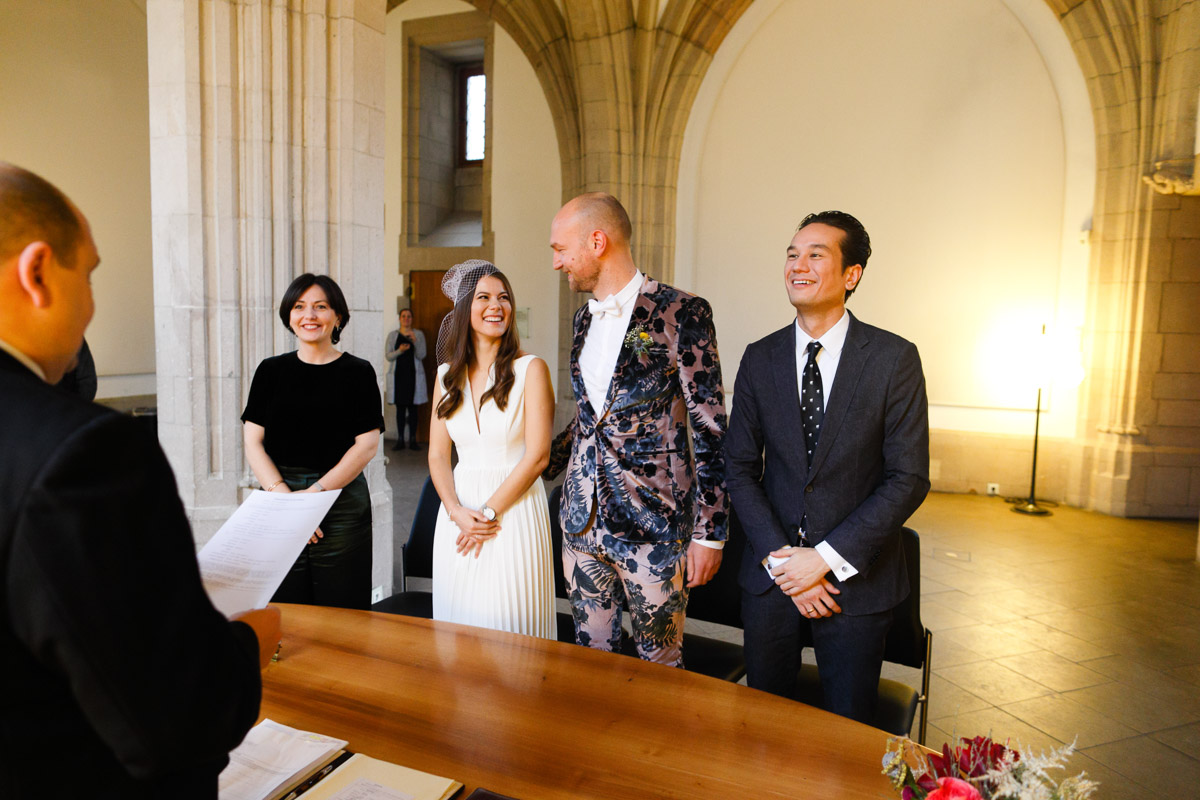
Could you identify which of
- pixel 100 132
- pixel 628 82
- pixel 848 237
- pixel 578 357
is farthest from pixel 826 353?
pixel 100 132

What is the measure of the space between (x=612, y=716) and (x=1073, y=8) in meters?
8.16

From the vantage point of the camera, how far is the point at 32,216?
72 centimetres

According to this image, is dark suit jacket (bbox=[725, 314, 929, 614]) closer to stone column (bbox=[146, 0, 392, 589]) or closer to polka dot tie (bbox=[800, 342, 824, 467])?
polka dot tie (bbox=[800, 342, 824, 467])

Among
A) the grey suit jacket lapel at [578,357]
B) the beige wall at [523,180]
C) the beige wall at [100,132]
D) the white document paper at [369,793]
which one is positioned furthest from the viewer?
the beige wall at [523,180]

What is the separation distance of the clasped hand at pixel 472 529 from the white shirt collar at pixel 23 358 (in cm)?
167

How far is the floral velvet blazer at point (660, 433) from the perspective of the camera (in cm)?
208

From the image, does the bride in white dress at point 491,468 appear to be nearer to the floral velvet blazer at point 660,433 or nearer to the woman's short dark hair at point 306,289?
the floral velvet blazer at point 660,433

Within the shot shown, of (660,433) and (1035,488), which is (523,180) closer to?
(1035,488)

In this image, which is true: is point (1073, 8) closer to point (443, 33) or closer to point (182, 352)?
point (443, 33)

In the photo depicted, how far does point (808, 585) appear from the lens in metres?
1.88

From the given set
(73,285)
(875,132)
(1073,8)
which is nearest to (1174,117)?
(1073,8)

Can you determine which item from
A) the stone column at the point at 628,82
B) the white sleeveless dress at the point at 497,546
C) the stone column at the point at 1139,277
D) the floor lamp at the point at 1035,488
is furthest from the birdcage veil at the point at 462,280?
the stone column at the point at 1139,277

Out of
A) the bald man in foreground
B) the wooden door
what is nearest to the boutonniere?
the bald man in foreground

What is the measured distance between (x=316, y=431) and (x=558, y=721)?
5.51 ft
